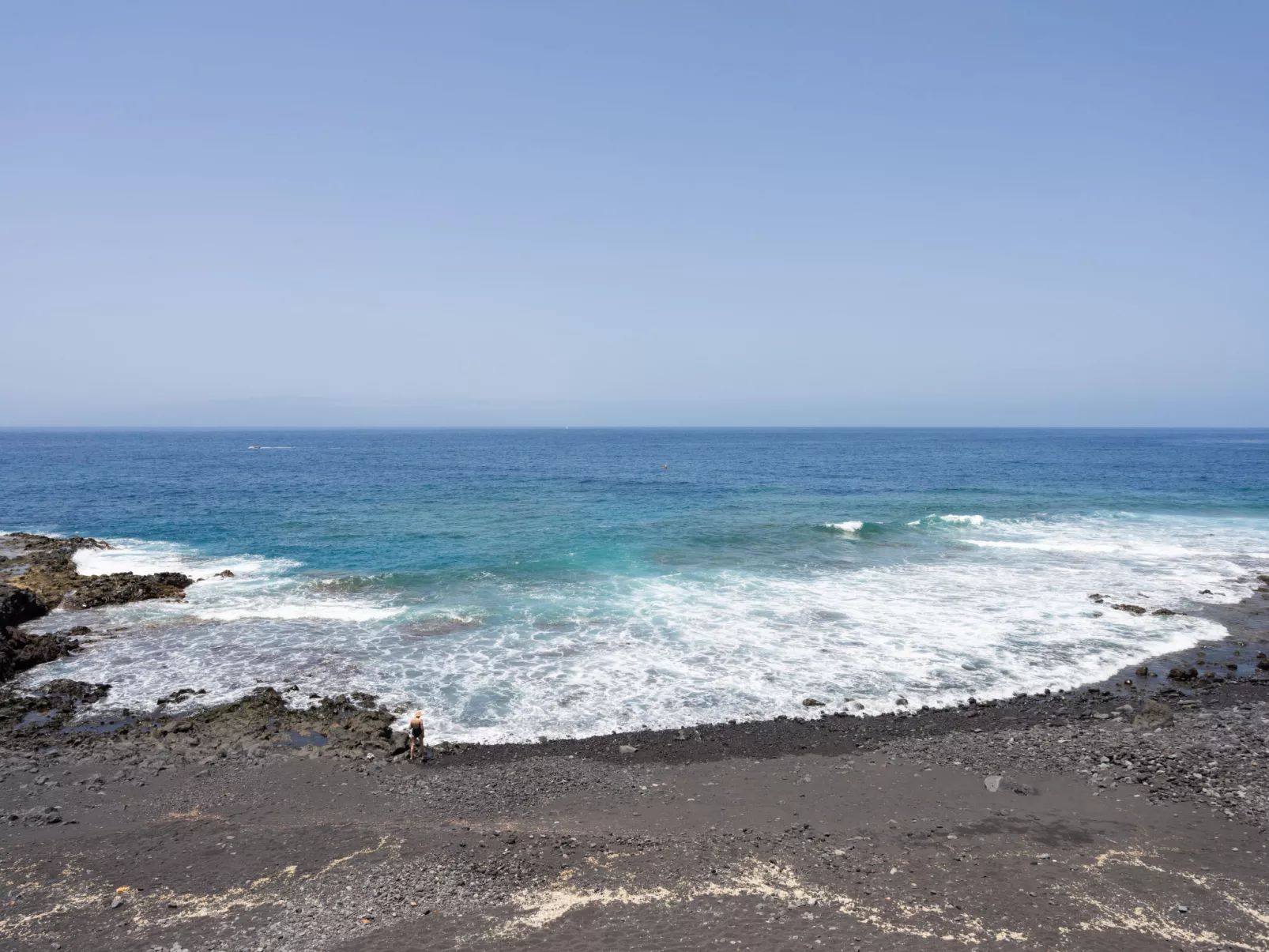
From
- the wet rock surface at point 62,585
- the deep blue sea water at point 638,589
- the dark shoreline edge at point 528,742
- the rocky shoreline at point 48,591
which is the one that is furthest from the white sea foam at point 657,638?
the wet rock surface at point 62,585

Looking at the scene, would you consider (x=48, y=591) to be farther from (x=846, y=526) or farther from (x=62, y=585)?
(x=846, y=526)

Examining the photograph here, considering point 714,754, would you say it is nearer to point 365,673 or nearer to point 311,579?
point 365,673

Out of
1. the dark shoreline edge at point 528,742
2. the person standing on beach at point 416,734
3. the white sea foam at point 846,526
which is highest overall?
the white sea foam at point 846,526

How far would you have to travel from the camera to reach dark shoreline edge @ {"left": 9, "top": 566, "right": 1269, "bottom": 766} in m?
17.1

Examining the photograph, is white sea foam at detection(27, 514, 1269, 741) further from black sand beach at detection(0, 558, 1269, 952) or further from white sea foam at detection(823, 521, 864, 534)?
white sea foam at detection(823, 521, 864, 534)

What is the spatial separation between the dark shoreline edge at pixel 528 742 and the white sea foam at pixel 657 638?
74 cm

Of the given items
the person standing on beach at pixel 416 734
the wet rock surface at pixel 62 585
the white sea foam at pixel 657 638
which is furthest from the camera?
the wet rock surface at pixel 62 585

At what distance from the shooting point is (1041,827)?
44.2 ft

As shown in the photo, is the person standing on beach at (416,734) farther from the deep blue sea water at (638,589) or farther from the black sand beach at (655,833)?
the deep blue sea water at (638,589)

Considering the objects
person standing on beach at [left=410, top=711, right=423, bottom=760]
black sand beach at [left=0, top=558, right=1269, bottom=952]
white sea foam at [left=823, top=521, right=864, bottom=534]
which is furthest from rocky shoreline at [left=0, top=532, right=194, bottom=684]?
white sea foam at [left=823, top=521, right=864, bottom=534]

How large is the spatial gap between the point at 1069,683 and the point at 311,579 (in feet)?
102

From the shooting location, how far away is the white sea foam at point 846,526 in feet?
149

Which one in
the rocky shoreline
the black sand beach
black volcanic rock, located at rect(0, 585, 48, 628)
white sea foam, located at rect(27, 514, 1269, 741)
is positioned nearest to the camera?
the black sand beach

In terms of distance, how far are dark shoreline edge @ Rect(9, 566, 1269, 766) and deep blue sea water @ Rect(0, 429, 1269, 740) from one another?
877mm
